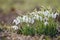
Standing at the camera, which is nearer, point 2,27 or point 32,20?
point 32,20

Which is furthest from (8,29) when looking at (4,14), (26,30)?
(4,14)

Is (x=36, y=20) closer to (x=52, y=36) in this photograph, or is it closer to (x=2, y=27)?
(x=52, y=36)

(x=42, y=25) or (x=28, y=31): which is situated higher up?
(x=42, y=25)

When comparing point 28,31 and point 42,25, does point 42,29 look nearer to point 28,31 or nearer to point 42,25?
point 42,25

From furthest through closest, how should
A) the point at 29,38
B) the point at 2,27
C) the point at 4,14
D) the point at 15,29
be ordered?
1. the point at 4,14
2. the point at 2,27
3. the point at 15,29
4. the point at 29,38

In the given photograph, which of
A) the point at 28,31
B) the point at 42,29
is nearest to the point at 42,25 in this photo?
the point at 42,29

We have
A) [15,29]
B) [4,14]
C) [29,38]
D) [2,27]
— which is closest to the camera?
[29,38]

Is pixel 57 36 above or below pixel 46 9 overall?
below

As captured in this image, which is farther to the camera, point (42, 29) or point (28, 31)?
point (28, 31)

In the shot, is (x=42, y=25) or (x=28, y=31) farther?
(x=28, y=31)
